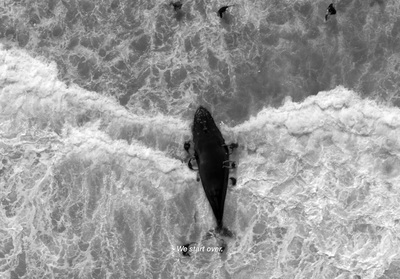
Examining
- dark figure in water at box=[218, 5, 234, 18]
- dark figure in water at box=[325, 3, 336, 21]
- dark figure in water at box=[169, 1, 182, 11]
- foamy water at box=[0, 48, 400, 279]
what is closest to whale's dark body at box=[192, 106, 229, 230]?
foamy water at box=[0, 48, 400, 279]

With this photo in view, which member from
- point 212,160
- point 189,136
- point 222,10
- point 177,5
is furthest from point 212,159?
point 177,5

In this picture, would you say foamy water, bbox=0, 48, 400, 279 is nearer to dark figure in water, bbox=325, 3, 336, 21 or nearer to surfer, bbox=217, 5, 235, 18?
dark figure in water, bbox=325, 3, 336, 21

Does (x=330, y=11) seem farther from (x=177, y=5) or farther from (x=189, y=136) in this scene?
(x=189, y=136)

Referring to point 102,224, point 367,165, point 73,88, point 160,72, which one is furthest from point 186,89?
point 367,165

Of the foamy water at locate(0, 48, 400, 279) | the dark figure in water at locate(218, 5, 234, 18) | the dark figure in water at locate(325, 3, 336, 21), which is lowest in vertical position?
the foamy water at locate(0, 48, 400, 279)

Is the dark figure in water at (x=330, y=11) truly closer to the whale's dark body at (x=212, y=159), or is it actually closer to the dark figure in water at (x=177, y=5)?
the dark figure in water at (x=177, y=5)
